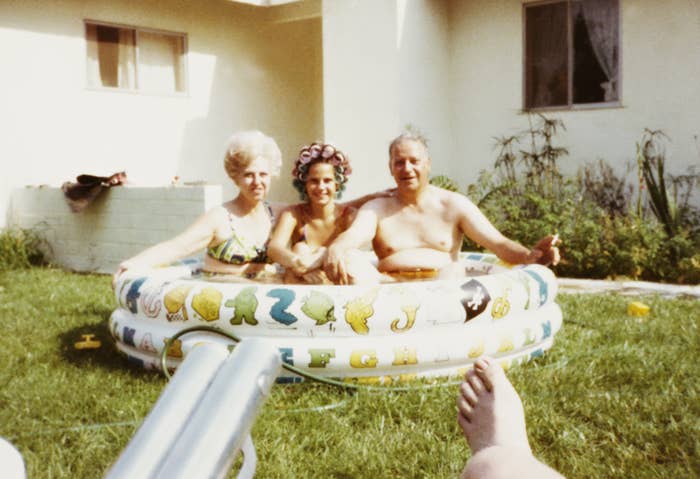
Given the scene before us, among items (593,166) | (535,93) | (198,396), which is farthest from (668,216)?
(198,396)

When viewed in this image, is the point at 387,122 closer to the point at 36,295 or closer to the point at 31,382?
the point at 36,295

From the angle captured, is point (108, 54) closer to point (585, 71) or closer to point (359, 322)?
point (585, 71)

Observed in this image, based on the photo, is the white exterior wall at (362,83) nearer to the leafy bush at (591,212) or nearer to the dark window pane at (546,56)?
the leafy bush at (591,212)

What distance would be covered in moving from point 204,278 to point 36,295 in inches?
92.2

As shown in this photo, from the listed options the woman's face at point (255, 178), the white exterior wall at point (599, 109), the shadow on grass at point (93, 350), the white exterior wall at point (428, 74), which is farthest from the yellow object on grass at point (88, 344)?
the white exterior wall at point (599, 109)

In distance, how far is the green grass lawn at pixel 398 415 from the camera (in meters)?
2.47

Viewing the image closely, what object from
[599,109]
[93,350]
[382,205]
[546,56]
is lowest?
[93,350]

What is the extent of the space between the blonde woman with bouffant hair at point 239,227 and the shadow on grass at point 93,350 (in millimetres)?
492

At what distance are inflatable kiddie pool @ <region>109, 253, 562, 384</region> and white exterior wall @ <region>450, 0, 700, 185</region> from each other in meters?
5.40

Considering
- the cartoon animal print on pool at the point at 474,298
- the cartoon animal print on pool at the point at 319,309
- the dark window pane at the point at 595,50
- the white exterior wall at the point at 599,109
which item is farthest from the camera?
the dark window pane at the point at 595,50

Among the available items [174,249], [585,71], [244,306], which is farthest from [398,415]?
[585,71]

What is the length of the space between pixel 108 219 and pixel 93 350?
4208 mm

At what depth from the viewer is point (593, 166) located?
8.46 m

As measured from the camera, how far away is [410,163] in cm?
421
